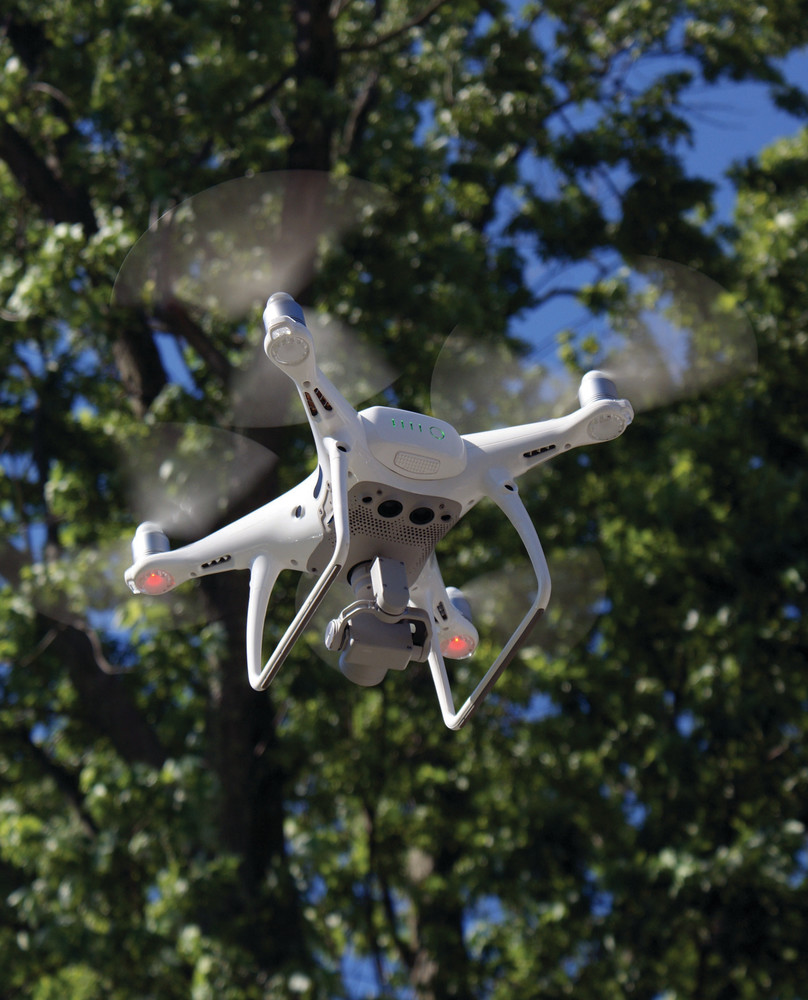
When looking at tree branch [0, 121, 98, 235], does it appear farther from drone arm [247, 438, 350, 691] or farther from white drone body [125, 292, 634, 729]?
drone arm [247, 438, 350, 691]

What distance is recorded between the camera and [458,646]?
5.62 metres

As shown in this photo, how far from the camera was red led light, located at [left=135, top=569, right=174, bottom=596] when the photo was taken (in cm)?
562

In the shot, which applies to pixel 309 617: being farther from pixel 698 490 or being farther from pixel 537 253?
pixel 537 253

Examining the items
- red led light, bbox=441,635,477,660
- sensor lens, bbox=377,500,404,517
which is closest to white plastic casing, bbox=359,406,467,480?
sensor lens, bbox=377,500,404,517

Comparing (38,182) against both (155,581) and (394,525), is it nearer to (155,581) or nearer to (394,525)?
(155,581)

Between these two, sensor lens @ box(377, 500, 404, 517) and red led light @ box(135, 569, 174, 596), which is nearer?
sensor lens @ box(377, 500, 404, 517)

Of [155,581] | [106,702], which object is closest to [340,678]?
[106,702]

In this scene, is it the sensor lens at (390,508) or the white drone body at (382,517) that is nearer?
the white drone body at (382,517)

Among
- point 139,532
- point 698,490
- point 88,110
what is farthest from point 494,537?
point 139,532

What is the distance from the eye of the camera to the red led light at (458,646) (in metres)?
5.57

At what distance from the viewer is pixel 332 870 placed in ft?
45.2

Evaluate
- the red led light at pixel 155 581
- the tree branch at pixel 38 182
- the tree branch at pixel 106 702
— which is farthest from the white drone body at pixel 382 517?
the tree branch at pixel 38 182

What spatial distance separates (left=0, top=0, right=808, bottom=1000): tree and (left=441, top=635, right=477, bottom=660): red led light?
4.94 metres

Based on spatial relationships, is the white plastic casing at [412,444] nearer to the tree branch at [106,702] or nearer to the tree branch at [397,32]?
the tree branch at [106,702]
